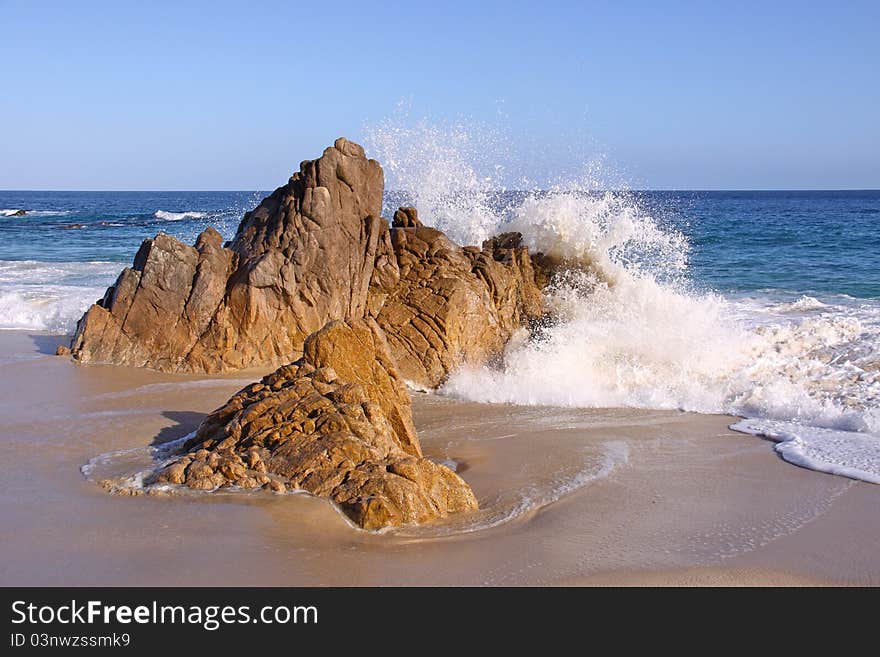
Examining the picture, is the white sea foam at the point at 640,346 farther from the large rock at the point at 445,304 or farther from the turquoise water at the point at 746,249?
the turquoise water at the point at 746,249

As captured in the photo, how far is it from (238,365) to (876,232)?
97.0 feet

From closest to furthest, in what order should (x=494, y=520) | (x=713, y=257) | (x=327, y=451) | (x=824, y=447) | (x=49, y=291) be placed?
(x=494, y=520) < (x=327, y=451) < (x=824, y=447) < (x=49, y=291) < (x=713, y=257)

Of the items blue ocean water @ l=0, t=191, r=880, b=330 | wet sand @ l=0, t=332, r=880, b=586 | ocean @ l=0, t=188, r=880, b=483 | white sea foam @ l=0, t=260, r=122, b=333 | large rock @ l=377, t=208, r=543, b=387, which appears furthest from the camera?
blue ocean water @ l=0, t=191, r=880, b=330

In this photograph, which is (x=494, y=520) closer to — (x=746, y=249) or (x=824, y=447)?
(x=824, y=447)

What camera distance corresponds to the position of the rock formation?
9.05 meters

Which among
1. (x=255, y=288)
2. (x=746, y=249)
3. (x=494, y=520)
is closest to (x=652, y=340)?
(x=255, y=288)

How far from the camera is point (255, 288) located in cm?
912

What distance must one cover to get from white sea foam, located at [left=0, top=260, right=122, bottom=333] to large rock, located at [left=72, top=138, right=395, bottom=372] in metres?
2.72

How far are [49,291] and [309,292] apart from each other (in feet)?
23.9

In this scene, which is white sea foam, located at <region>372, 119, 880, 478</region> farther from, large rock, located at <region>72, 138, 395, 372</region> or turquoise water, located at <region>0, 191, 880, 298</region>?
turquoise water, located at <region>0, 191, 880, 298</region>

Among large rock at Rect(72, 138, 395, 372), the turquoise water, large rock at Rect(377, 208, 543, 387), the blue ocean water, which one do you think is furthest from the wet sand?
the turquoise water

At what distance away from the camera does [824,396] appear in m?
8.05
